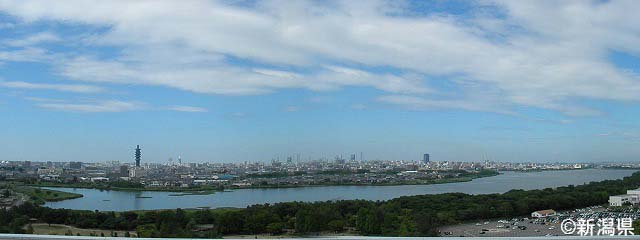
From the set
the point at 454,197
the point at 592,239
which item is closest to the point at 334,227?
the point at 592,239

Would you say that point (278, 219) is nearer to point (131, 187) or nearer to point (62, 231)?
point (62, 231)

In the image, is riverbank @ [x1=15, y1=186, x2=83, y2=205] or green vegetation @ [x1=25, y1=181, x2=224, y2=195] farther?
green vegetation @ [x1=25, y1=181, x2=224, y2=195]

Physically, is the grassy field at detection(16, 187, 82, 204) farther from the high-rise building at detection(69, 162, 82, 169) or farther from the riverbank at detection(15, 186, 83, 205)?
the high-rise building at detection(69, 162, 82, 169)

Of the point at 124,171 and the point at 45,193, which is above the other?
the point at 124,171

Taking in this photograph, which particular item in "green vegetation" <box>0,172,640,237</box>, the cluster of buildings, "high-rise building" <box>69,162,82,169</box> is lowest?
the cluster of buildings

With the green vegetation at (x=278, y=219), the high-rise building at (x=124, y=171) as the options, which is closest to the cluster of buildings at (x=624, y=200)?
the green vegetation at (x=278, y=219)

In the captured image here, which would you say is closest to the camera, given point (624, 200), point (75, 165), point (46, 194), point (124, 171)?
point (624, 200)

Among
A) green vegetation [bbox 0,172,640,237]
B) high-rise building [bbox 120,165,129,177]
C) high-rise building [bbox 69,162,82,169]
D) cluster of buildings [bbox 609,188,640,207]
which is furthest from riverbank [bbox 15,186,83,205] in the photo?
high-rise building [bbox 69,162,82,169]

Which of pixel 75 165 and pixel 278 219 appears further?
pixel 75 165

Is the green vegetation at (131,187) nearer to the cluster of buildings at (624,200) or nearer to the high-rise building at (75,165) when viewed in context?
the high-rise building at (75,165)

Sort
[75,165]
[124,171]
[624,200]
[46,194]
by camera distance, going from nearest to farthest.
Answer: [624,200], [46,194], [124,171], [75,165]

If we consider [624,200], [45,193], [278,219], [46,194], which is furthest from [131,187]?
[624,200]

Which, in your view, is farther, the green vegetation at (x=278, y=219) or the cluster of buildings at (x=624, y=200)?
the cluster of buildings at (x=624, y=200)
